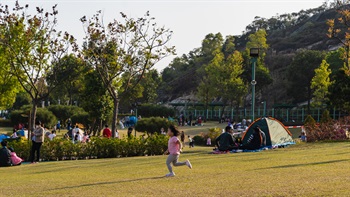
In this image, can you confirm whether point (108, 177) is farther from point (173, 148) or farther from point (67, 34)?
point (67, 34)

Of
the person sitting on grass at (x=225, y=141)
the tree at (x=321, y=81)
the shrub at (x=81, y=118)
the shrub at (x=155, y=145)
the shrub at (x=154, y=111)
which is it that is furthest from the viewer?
the shrub at (x=154, y=111)

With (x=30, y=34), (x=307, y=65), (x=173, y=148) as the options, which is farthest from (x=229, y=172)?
(x=307, y=65)

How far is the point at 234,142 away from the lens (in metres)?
23.8

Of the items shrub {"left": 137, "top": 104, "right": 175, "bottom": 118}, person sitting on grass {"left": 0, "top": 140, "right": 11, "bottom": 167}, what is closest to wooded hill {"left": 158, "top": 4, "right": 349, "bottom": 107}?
shrub {"left": 137, "top": 104, "right": 175, "bottom": 118}

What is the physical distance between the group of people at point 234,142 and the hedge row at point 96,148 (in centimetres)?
346

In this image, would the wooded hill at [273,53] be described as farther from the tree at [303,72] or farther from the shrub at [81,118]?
the shrub at [81,118]

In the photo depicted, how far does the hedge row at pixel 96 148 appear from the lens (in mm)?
24078

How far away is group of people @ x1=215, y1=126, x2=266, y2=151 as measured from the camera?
Answer: 22758 mm

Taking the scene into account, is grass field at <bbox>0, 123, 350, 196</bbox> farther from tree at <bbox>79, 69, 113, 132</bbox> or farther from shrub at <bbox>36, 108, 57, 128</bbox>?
shrub at <bbox>36, 108, 57, 128</bbox>

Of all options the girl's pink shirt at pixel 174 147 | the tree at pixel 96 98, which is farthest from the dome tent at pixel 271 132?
the tree at pixel 96 98

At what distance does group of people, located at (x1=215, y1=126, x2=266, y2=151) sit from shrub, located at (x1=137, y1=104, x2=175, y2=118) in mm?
50792

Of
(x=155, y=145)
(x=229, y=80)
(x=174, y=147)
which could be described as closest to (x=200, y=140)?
(x=155, y=145)

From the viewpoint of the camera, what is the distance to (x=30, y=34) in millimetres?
31078

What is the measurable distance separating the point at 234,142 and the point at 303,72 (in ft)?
186
